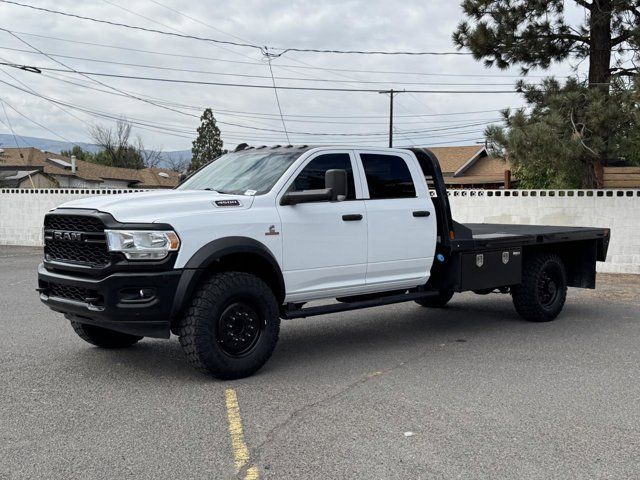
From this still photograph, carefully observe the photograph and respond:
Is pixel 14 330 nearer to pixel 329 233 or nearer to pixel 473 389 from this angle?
pixel 329 233

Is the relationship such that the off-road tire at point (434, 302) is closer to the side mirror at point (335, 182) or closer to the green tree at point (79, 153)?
the side mirror at point (335, 182)

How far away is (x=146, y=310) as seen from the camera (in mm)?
5867

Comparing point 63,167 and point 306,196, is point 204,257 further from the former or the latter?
point 63,167

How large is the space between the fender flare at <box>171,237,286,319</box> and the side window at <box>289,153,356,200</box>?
842mm

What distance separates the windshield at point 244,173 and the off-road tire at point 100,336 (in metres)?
1.70

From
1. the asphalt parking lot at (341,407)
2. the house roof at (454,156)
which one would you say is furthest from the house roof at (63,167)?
the asphalt parking lot at (341,407)

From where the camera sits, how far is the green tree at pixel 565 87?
13398mm

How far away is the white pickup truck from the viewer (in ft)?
19.4

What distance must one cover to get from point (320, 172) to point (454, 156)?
4952cm

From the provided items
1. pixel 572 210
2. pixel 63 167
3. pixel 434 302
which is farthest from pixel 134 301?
pixel 63 167

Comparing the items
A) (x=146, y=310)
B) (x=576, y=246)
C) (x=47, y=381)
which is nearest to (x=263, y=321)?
(x=146, y=310)

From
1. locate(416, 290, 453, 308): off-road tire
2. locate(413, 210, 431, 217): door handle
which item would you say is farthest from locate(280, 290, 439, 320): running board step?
locate(416, 290, 453, 308): off-road tire

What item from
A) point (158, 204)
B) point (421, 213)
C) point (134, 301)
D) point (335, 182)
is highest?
point (335, 182)

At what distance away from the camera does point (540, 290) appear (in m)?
9.35
